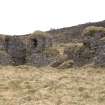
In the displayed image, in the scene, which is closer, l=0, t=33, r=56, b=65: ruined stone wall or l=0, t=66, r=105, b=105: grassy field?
l=0, t=66, r=105, b=105: grassy field

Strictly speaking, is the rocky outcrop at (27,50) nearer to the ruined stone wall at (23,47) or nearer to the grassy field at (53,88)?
the ruined stone wall at (23,47)

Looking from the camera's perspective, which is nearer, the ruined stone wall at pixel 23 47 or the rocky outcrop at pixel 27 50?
the rocky outcrop at pixel 27 50

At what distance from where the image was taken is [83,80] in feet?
48.9

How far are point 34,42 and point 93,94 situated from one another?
13.5 metres

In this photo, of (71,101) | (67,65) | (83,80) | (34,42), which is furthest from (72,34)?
(71,101)

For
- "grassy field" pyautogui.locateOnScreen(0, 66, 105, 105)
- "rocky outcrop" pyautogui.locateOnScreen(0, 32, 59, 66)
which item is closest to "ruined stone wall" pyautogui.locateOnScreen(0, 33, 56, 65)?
"rocky outcrop" pyautogui.locateOnScreen(0, 32, 59, 66)

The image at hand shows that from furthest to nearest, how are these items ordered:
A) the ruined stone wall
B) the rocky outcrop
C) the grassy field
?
the ruined stone wall < the rocky outcrop < the grassy field

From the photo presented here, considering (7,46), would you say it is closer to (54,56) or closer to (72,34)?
(54,56)

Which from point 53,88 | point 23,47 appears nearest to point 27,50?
point 23,47

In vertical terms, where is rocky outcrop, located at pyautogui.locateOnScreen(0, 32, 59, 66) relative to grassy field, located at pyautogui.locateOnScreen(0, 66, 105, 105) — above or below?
above

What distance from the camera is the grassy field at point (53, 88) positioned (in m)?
12.5

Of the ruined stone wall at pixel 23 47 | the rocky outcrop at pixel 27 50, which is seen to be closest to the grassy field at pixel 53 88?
the rocky outcrop at pixel 27 50

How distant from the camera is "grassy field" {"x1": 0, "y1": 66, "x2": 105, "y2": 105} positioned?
1248cm

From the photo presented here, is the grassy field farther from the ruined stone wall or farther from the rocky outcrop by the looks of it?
the ruined stone wall
